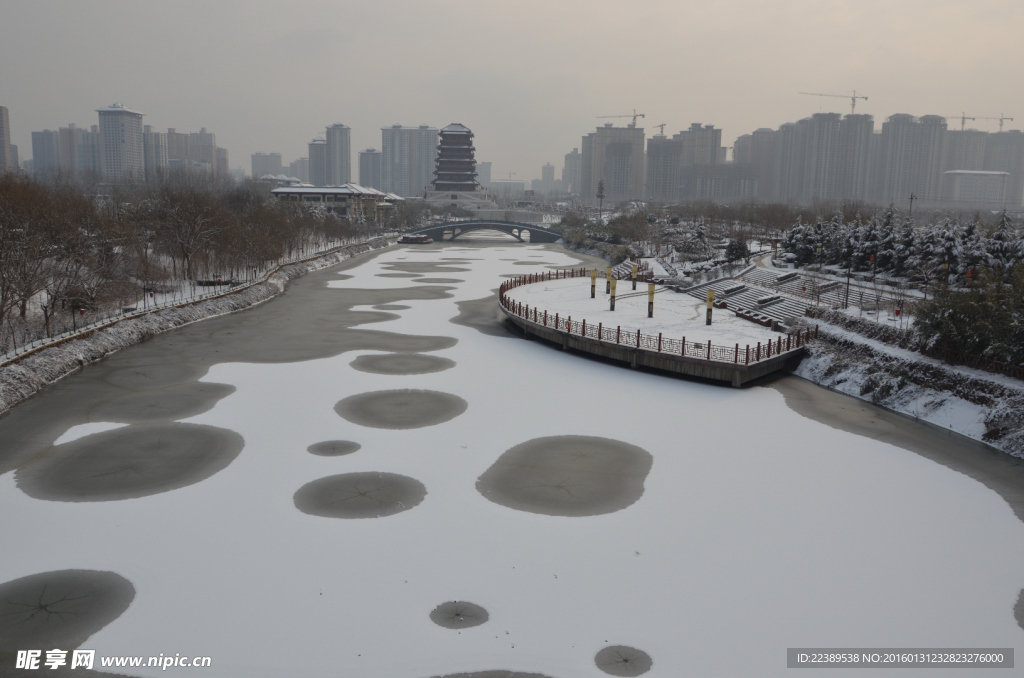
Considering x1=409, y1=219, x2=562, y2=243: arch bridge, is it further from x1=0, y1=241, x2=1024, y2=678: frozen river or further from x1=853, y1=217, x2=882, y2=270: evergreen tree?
x1=0, y1=241, x2=1024, y2=678: frozen river

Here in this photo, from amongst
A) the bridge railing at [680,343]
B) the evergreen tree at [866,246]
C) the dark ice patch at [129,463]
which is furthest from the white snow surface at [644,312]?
the dark ice patch at [129,463]

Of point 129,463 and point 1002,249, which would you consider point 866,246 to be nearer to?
point 1002,249

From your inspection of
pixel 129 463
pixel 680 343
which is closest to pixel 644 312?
pixel 680 343

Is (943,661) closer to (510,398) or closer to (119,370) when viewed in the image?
(510,398)

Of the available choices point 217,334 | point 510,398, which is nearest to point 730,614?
point 510,398

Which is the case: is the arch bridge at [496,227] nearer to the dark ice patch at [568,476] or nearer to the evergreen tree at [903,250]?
the evergreen tree at [903,250]

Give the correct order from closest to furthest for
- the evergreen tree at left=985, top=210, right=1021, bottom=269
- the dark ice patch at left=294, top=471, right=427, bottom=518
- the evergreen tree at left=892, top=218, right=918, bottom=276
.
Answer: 1. the dark ice patch at left=294, top=471, right=427, bottom=518
2. the evergreen tree at left=985, top=210, right=1021, bottom=269
3. the evergreen tree at left=892, top=218, right=918, bottom=276

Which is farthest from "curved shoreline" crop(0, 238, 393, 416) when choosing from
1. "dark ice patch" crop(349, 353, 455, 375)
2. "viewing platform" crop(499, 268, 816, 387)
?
"viewing platform" crop(499, 268, 816, 387)
